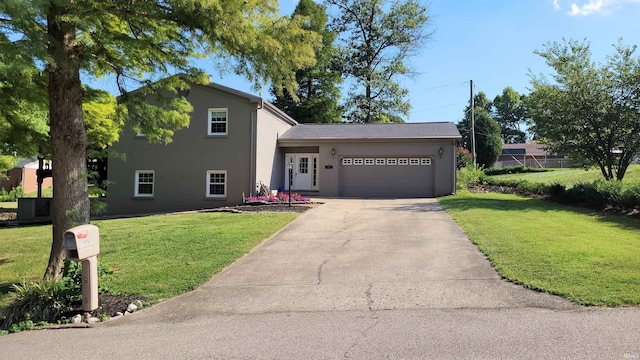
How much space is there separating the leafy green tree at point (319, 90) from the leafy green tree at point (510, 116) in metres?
51.3

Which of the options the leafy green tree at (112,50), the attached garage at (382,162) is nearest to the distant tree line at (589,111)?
the attached garage at (382,162)

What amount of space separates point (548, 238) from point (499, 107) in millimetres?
77208

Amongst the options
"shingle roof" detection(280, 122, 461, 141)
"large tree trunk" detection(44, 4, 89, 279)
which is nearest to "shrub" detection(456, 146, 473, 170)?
"shingle roof" detection(280, 122, 461, 141)

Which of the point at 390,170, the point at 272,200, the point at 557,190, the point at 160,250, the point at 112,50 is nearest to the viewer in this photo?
the point at 112,50

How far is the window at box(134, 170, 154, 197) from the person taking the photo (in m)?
20.1

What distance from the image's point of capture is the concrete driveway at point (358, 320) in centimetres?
412

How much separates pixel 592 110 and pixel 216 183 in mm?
15605

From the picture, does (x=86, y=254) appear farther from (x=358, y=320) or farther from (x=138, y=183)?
(x=138, y=183)

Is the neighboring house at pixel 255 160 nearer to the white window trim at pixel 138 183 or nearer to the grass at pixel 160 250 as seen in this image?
the white window trim at pixel 138 183

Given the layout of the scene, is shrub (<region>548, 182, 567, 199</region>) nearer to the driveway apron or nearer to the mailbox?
the driveway apron

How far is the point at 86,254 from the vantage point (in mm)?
5609

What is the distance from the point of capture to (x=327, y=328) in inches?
187

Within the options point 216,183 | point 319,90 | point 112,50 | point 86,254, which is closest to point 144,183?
point 216,183

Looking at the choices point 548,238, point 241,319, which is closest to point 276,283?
point 241,319
